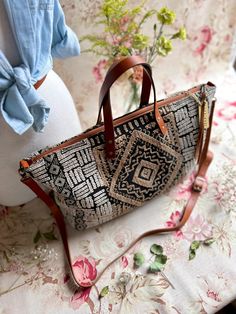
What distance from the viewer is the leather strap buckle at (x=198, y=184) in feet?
2.49

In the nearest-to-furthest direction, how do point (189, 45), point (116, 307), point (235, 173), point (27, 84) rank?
point (27, 84) < point (116, 307) < point (235, 173) < point (189, 45)

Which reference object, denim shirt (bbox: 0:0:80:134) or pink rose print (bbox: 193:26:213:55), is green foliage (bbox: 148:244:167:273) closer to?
denim shirt (bbox: 0:0:80:134)

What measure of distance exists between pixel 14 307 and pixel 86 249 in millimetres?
170

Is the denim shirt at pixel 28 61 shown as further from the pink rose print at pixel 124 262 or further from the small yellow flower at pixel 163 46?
the pink rose print at pixel 124 262

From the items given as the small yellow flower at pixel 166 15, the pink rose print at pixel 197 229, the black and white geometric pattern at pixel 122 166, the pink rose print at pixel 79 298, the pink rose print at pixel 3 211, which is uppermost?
the small yellow flower at pixel 166 15

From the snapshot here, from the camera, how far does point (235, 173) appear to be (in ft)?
2.57

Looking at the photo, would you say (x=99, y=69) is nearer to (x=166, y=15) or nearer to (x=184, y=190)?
(x=166, y=15)

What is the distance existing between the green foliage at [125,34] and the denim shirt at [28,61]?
0.42 ft

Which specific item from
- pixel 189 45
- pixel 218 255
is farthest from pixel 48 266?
pixel 189 45

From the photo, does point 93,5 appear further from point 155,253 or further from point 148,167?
point 155,253

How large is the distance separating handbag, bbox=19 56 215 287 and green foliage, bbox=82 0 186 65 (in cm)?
11

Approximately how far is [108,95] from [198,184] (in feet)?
1.08

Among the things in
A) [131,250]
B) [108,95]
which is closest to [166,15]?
[108,95]

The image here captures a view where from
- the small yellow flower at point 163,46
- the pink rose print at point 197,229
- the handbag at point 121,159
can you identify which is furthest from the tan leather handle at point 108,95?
the pink rose print at point 197,229
